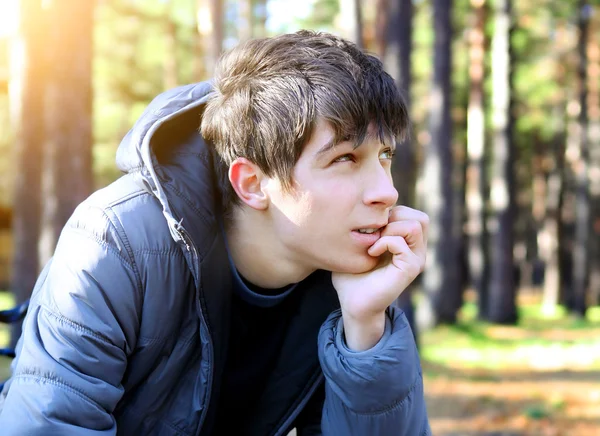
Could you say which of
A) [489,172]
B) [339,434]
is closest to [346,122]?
[339,434]

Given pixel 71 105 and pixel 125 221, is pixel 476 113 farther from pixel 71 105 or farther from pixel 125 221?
pixel 125 221

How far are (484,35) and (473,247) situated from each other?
5590 mm

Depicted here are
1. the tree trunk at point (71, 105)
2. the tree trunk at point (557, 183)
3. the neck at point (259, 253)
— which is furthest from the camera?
the tree trunk at point (557, 183)

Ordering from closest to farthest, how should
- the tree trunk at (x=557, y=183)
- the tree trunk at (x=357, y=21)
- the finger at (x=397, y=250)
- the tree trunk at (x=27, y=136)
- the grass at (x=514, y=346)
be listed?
the finger at (x=397, y=250) < the tree trunk at (x=357, y=21) < the tree trunk at (x=27, y=136) < the grass at (x=514, y=346) < the tree trunk at (x=557, y=183)

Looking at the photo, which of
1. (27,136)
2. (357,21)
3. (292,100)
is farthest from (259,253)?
(27,136)

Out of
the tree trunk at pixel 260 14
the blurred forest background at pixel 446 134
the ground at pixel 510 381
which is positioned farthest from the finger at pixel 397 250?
the tree trunk at pixel 260 14

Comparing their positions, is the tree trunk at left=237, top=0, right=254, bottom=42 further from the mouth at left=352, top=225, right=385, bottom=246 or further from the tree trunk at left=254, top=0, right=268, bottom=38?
the mouth at left=352, top=225, right=385, bottom=246

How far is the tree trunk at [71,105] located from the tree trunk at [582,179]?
1475 cm

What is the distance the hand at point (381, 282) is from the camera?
2.63 metres

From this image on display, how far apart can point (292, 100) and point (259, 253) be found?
0.60m

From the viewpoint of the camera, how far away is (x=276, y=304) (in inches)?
117

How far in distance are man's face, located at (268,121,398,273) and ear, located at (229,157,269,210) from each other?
0.24 ft

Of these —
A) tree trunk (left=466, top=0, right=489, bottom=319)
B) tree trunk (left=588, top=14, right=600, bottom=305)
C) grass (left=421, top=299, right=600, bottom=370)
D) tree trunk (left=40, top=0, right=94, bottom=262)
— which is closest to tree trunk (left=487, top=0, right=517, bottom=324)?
tree trunk (left=466, top=0, right=489, bottom=319)

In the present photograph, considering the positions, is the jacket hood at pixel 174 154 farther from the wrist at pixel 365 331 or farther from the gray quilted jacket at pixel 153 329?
the wrist at pixel 365 331
